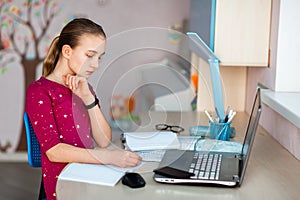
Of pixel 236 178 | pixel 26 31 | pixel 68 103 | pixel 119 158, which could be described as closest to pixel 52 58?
pixel 68 103

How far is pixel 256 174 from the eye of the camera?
142 cm

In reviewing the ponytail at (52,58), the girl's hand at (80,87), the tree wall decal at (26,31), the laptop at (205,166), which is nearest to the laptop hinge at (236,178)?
the laptop at (205,166)

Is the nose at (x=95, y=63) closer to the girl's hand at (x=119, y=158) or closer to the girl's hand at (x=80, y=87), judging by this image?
the girl's hand at (x=80, y=87)

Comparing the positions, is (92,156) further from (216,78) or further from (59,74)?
(216,78)

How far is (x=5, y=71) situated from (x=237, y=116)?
265 centimetres

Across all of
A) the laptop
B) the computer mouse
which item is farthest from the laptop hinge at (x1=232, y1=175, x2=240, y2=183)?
the computer mouse

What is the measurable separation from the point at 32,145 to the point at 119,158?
57 centimetres

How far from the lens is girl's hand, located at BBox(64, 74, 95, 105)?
1.65 m

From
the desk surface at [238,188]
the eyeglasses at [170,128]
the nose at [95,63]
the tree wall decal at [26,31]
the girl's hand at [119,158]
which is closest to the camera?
the desk surface at [238,188]

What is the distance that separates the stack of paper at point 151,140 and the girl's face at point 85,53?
0.29 metres

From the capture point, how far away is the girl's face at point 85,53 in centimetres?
159

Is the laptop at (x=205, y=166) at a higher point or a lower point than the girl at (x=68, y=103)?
lower

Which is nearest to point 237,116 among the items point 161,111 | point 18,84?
point 161,111

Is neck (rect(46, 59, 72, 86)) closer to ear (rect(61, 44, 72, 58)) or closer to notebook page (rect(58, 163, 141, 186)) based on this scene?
ear (rect(61, 44, 72, 58))
